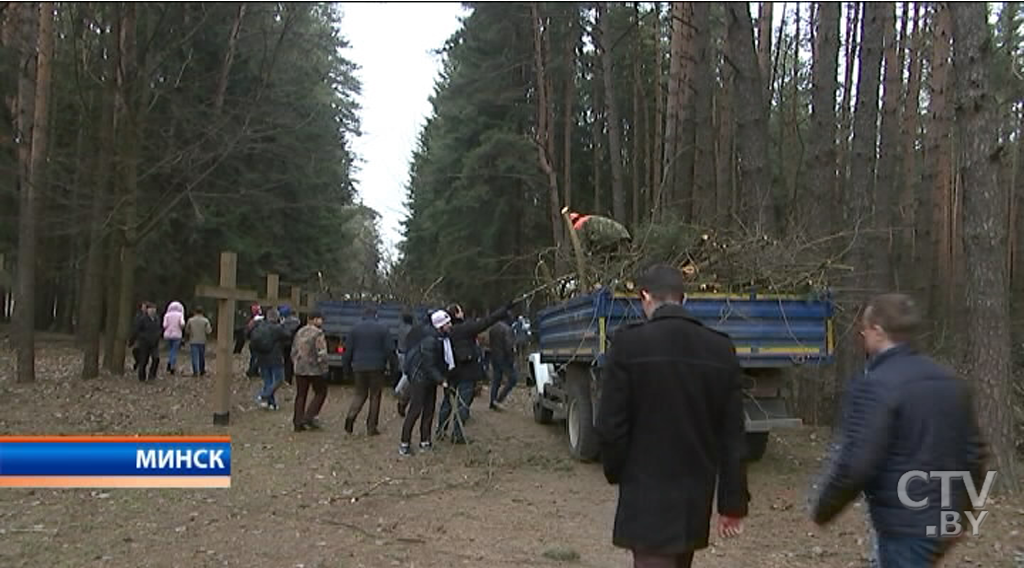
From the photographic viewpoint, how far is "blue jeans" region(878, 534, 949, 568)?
137 inches

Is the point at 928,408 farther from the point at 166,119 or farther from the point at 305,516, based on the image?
the point at 166,119

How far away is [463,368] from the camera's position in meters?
11.4

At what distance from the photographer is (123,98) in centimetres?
1711

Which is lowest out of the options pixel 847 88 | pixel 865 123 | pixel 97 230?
pixel 97 230

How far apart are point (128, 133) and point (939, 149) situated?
55.9 feet

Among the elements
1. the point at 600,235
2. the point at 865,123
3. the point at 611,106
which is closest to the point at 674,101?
the point at 865,123

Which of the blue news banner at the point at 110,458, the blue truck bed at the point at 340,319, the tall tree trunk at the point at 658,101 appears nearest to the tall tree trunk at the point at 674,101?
the blue truck bed at the point at 340,319

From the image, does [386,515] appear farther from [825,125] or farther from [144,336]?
[144,336]

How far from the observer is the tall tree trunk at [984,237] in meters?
8.60

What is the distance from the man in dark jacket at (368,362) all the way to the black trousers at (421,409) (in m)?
1.24

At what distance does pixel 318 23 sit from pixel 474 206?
30.6ft

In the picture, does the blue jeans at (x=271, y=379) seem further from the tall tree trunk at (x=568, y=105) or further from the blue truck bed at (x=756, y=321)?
the tall tree trunk at (x=568, y=105)

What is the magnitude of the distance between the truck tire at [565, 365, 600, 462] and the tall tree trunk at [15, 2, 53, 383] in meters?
10.7

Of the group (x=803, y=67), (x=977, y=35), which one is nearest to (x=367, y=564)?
(x=977, y=35)
